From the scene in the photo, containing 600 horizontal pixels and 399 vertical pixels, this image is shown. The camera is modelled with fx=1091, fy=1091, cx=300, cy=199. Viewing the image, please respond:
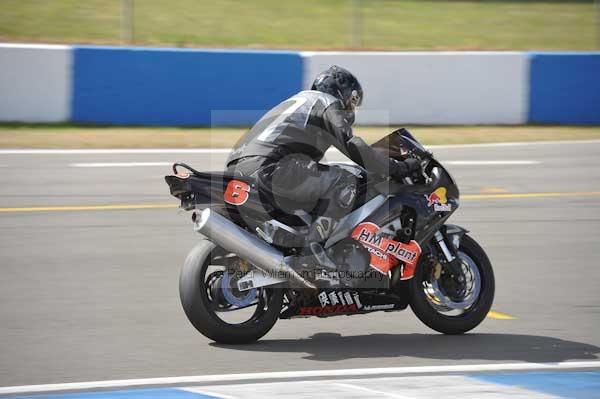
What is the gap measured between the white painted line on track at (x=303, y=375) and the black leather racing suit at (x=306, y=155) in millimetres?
1021

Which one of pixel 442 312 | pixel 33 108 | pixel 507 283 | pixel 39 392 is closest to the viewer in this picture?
pixel 39 392

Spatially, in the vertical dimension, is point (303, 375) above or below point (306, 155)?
below

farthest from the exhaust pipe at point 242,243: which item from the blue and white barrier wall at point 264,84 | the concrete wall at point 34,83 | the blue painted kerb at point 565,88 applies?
the blue painted kerb at point 565,88

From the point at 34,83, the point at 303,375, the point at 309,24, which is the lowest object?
the point at 34,83

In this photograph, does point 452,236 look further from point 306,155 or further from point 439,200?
point 306,155

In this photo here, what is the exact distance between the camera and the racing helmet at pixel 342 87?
648cm

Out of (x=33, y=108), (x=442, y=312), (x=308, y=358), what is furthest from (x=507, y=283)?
(x=33, y=108)

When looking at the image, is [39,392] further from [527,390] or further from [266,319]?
[527,390]

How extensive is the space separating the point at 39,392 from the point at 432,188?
8.66 feet

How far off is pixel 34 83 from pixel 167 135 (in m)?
1.99

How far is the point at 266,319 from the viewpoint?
21.5 feet

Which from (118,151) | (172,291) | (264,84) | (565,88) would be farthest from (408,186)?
(565,88)

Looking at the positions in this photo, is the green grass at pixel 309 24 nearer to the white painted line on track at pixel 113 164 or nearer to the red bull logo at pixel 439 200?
the white painted line on track at pixel 113 164

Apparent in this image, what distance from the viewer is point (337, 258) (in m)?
6.57
